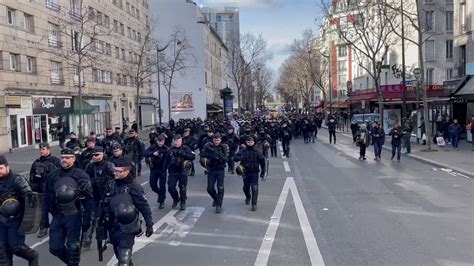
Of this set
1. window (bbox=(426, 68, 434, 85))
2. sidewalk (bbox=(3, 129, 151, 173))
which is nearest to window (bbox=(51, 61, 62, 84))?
sidewalk (bbox=(3, 129, 151, 173))

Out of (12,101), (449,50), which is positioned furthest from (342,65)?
(12,101)

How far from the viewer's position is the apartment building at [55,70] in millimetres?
26031

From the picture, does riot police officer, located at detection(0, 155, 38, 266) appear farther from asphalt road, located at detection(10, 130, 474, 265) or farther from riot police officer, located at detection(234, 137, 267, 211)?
riot police officer, located at detection(234, 137, 267, 211)

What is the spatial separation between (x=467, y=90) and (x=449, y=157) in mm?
8846

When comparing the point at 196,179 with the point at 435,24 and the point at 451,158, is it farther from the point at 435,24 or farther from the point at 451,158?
the point at 435,24

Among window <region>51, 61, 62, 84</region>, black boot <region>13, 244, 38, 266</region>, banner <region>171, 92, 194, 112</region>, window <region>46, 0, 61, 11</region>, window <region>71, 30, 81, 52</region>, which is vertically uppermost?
window <region>46, 0, 61, 11</region>

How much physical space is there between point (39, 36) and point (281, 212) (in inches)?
981

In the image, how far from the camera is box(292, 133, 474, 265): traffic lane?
22.4 ft

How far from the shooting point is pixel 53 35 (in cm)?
3158

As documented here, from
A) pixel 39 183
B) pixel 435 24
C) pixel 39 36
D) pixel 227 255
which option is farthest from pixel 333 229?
pixel 435 24

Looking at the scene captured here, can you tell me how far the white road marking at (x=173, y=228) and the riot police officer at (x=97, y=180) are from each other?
30.8 inches

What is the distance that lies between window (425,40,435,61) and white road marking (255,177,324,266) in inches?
1638

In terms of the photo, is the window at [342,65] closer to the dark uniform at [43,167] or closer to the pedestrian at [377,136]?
the pedestrian at [377,136]

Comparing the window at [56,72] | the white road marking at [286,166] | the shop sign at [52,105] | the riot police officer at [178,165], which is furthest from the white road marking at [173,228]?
the window at [56,72]
